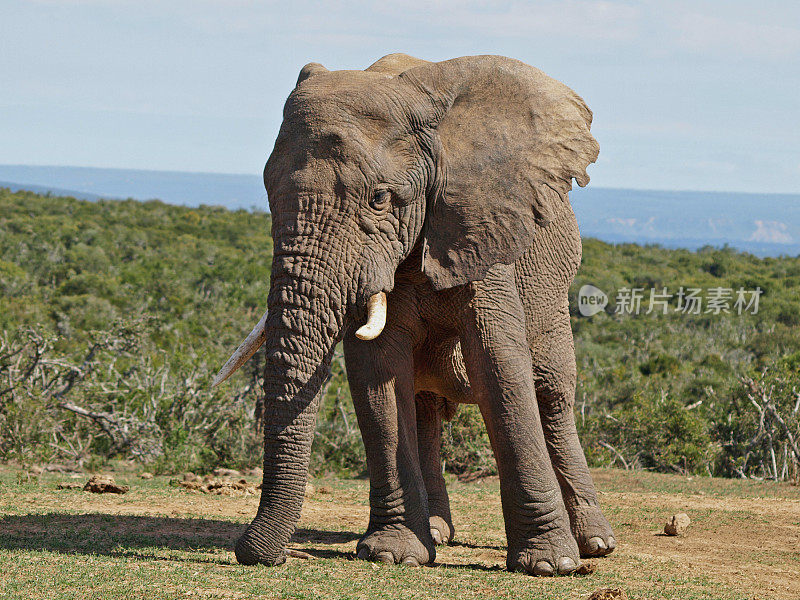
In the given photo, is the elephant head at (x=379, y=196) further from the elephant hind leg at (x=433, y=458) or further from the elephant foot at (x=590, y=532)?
the elephant foot at (x=590, y=532)

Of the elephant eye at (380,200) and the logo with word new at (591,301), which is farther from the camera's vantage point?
the logo with word new at (591,301)

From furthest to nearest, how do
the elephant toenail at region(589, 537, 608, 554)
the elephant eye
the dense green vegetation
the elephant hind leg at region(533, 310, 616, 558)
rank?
the dense green vegetation
the elephant toenail at region(589, 537, 608, 554)
the elephant hind leg at region(533, 310, 616, 558)
the elephant eye

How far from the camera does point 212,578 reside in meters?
5.51

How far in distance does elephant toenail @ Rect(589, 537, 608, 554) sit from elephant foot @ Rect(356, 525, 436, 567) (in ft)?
4.37

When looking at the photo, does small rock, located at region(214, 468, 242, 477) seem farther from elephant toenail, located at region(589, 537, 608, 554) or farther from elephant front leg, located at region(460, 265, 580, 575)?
elephant front leg, located at region(460, 265, 580, 575)

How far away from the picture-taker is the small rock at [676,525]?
328 inches

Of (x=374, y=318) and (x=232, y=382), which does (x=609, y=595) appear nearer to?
(x=374, y=318)

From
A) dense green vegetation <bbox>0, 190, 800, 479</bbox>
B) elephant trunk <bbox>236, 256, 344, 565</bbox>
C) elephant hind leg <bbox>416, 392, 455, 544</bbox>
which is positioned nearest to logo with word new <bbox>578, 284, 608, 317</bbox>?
dense green vegetation <bbox>0, 190, 800, 479</bbox>

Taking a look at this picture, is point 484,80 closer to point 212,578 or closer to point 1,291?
point 212,578

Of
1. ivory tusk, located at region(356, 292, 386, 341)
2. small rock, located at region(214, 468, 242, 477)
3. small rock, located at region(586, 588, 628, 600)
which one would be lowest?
small rock, located at region(214, 468, 242, 477)

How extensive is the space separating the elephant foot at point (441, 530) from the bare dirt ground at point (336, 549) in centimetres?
8

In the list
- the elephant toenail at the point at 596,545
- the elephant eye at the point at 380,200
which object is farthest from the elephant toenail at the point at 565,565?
the elephant eye at the point at 380,200

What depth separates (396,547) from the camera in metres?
6.42

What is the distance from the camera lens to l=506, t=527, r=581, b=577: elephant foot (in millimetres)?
6277
